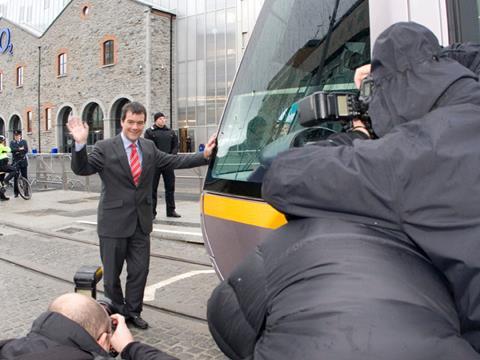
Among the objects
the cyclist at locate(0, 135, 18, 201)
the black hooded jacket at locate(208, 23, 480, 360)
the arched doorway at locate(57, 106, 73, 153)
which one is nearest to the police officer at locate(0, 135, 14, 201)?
the cyclist at locate(0, 135, 18, 201)

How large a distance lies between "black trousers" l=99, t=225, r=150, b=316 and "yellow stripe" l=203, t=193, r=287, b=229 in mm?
1029

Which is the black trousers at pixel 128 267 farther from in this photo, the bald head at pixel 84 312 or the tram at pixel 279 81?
the bald head at pixel 84 312

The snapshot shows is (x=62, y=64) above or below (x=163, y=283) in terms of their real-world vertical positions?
above

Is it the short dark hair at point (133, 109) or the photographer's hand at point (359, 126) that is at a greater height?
the short dark hair at point (133, 109)

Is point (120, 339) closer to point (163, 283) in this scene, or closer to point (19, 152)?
point (163, 283)

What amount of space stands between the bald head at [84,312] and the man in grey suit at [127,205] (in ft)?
6.04

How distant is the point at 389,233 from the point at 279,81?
5.12ft

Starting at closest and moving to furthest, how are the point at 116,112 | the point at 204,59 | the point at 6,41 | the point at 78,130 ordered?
the point at 78,130
the point at 204,59
the point at 116,112
the point at 6,41

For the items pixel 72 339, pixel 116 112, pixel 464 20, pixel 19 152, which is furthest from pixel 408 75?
pixel 116 112

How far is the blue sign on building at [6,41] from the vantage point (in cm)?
3606

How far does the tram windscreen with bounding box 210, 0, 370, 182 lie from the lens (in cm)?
213

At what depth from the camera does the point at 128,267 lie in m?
3.54

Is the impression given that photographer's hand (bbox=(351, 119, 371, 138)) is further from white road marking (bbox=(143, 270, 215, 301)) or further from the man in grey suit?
white road marking (bbox=(143, 270, 215, 301))

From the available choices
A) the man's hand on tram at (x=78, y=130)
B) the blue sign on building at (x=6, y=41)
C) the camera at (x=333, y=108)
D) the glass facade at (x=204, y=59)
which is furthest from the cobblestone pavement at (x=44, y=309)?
the blue sign on building at (x=6, y=41)
